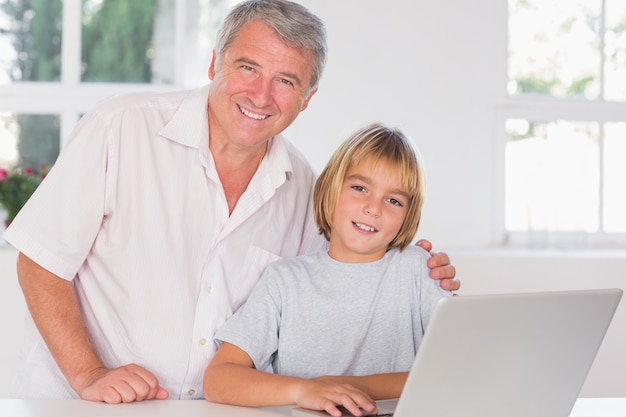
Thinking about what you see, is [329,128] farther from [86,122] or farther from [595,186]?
[86,122]

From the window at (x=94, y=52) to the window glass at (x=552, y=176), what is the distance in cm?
142

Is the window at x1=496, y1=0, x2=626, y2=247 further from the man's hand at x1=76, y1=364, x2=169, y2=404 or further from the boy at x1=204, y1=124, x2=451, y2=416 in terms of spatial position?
the man's hand at x1=76, y1=364, x2=169, y2=404

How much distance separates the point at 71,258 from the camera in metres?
1.93

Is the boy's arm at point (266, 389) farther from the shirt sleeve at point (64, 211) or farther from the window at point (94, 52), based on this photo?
the window at point (94, 52)

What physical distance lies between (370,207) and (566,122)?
242cm

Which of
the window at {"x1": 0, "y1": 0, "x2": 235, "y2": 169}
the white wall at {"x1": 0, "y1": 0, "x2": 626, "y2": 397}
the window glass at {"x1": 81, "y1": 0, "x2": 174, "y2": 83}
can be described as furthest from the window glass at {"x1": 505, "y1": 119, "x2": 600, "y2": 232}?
the window glass at {"x1": 81, "y1": 0, "x2": 174, "y2": 83}

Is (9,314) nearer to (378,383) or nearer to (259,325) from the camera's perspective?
(259,325)

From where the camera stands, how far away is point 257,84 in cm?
197

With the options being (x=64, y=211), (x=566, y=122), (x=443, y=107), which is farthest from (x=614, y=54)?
(x=64, y=211)

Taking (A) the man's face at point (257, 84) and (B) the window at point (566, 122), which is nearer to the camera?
(A) the man's face at point (257, 84)

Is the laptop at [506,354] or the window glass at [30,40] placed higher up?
the window glass at [30,40]

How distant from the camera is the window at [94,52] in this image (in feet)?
13.0

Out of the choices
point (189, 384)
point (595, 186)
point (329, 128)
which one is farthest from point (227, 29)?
point (595, 186)

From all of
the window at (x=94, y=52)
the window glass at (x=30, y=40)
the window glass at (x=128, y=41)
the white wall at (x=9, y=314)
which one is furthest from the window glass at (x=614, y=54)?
the white wall at (x=9, y=314)
